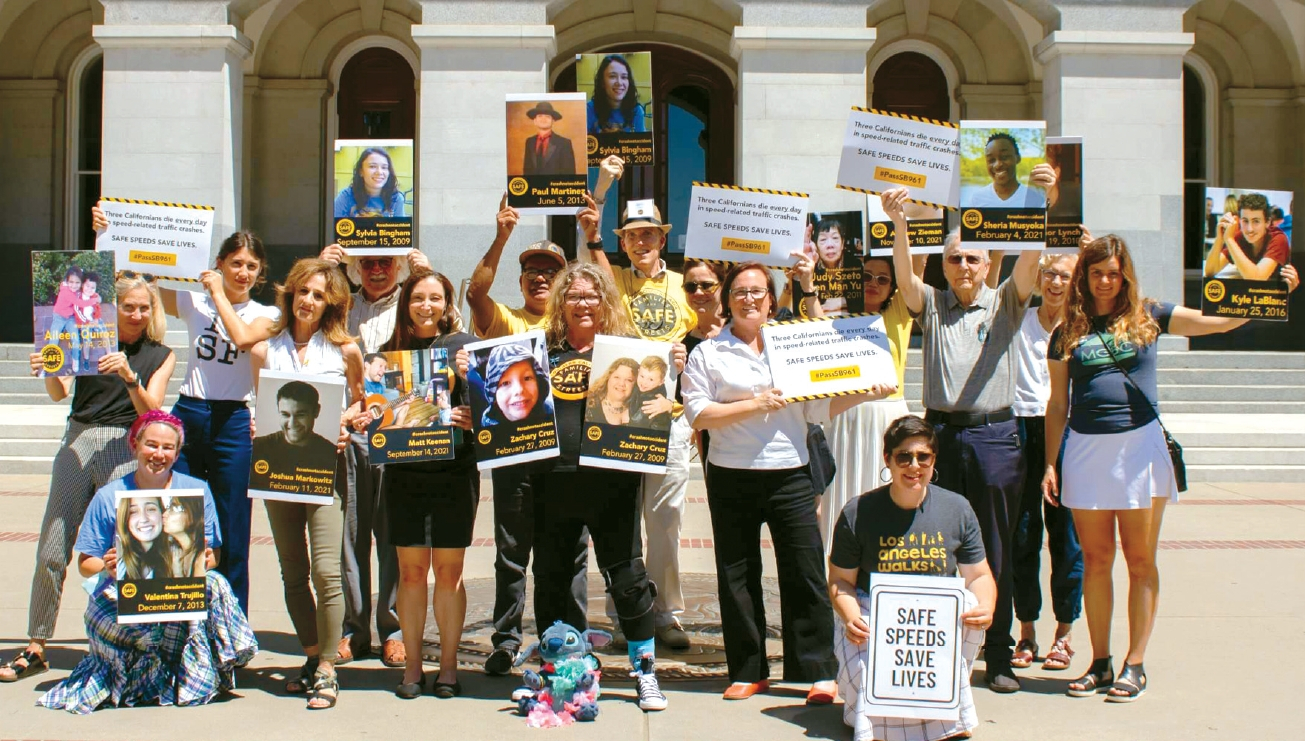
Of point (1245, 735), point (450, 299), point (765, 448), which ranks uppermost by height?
point (450, 299)

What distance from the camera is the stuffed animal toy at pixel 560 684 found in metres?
4.98

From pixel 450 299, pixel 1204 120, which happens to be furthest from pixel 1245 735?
pixel 1204 120

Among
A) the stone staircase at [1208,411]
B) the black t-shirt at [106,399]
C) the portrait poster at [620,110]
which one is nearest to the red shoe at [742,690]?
the black t-shirt at [106,399]

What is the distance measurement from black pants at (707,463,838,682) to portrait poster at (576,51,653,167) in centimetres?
252

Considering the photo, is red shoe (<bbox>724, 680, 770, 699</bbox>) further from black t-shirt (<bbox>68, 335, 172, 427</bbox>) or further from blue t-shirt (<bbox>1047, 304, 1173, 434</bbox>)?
black t-shirt (<bbox>68, 335, 172, 427</bbox>)

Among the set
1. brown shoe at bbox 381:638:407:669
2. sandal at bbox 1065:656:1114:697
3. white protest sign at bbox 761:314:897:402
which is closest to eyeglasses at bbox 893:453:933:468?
white protest sign at bbox 761:314:897:402

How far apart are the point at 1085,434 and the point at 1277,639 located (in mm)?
1822

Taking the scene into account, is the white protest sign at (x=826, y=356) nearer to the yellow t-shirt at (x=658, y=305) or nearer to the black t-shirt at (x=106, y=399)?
the yellow t-shirt at (x=658, y=305)

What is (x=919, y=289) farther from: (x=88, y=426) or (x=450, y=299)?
(x=88, y=426)

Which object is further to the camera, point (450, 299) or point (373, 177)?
point (373, 177)

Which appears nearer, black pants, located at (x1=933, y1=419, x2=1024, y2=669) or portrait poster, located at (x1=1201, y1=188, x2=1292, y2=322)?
black pants, located at (x1=933, y1=419, x2=1024, y2=669)

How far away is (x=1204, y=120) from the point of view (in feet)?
63.6

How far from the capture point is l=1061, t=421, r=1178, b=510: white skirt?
5.35 m

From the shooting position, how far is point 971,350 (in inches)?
229
